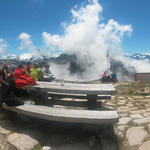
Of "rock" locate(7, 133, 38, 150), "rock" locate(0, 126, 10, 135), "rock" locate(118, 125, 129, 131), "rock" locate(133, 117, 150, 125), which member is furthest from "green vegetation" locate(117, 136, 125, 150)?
"rock" locate(0, 126, 10, 135)

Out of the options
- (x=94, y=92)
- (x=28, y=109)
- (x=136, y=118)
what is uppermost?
(x=94, y=92)

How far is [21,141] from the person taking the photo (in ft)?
8.59

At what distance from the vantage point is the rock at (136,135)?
8.17 feet

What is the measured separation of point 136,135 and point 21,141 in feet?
6.97

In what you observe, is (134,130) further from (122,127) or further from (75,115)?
(75,115)

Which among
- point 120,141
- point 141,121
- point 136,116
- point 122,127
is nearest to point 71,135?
point 120,141

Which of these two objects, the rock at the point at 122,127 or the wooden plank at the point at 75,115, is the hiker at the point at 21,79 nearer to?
the wooden plank at the point at 75,115

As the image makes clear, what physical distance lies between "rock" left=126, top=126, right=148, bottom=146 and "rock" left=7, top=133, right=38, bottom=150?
172 cm

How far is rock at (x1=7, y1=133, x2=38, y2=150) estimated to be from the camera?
2.47 meters

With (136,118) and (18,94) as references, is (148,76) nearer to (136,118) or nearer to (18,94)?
(136,118)

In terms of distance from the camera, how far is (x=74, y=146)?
2514mm

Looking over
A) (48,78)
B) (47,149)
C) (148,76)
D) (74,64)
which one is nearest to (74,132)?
(47,149)

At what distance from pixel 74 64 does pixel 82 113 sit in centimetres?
11978

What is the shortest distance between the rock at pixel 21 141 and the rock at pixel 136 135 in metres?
1.72
